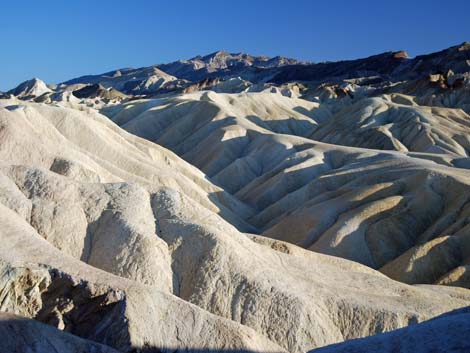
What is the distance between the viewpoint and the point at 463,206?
34781 mm

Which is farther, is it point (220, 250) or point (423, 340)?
point (220, 250)

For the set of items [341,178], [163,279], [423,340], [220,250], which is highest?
[423,340]

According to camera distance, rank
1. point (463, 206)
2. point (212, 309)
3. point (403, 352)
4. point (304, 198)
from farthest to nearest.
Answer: point (304, 198) < point (463, 206) < point (212, 309) < point (403, 352)

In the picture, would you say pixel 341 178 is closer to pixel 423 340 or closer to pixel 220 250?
pixel 220 250

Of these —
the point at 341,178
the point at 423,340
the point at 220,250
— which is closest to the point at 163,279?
the point at 220,250

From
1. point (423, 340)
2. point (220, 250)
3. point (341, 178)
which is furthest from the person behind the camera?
point (341, 178)

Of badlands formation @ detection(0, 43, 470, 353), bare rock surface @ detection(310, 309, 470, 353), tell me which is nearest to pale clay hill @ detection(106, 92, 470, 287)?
badlands formation @ detection(0, 43, 470, 353)

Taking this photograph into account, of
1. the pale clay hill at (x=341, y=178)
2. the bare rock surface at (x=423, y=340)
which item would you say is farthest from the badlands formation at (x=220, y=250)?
the pale clay hill at (x=341, y=178)

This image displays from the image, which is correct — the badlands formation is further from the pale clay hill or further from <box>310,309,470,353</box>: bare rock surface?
the pale clay hill

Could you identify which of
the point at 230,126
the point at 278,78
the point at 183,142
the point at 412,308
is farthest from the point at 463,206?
the point at 278,78

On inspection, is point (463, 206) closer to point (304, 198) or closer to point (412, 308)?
point (304, 198)

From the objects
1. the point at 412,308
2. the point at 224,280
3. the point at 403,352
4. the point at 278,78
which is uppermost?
the point at 278,78

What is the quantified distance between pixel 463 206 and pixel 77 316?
2630 cm

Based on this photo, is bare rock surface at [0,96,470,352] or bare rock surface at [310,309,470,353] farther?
bare rock surface at [0,96,470,352]
